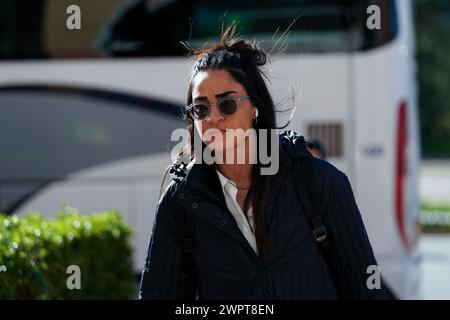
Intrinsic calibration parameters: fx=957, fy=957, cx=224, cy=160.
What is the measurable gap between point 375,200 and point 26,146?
2.86 meters

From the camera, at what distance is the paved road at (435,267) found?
10.8m

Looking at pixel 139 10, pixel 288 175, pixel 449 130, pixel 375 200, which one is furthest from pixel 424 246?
pixel 449 130

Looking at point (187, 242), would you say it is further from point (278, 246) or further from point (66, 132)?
point (66, 132)

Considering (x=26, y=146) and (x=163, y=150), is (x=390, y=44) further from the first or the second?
(x=26, y=146)

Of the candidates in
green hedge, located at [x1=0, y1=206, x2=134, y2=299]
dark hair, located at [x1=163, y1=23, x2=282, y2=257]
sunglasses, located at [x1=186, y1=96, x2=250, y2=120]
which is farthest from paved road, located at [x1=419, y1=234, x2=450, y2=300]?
sunglasses, located at [x1=186, y1=96, x2=250, y2=120]

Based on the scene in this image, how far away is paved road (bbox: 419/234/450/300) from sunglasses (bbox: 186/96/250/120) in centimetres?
730

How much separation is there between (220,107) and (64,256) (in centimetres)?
240

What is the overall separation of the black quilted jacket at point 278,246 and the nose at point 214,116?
191 millimetres

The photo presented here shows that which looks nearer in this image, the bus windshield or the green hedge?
the green hedge

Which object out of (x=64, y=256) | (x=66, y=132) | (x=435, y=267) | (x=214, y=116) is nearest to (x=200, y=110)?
(x=214, y=116)

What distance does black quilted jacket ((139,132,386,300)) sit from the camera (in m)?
3.14

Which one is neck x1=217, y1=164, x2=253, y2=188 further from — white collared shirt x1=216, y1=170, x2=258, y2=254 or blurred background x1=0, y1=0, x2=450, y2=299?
blurred background x1=0, y1=0, x2=450, y2=299

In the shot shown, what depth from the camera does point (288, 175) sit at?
10.7 ft
